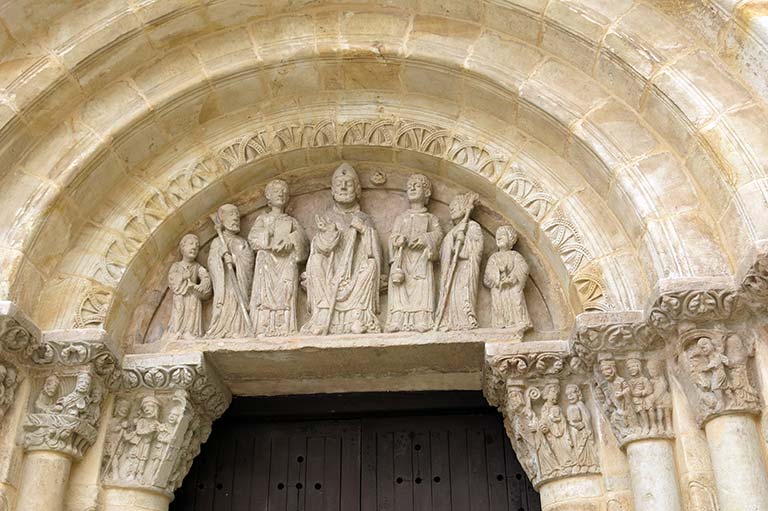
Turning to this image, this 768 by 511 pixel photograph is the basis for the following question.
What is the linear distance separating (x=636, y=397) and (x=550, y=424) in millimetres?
473

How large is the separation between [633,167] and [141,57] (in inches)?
110

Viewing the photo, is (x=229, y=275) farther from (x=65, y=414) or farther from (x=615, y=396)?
(x=615, y=396)

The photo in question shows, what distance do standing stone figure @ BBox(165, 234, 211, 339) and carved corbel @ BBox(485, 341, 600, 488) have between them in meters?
1.68

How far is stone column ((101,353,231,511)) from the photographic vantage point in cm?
459

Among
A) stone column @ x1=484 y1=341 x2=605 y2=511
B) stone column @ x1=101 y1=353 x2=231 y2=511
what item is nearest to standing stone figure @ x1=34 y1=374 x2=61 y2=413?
stone column @ x1=101 y1=353 x2=231 y2=511

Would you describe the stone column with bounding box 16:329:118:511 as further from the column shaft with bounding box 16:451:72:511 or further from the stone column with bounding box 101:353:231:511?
the stone column with bounding box 101:353:231:511

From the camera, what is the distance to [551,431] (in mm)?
4465

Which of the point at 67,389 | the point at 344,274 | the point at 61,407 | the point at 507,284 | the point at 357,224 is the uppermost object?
the point at 357,224

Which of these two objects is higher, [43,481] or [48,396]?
[48,396]

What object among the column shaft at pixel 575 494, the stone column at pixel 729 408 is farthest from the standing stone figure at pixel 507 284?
the stone column at pixel 729 408

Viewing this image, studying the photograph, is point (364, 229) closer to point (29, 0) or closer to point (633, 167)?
point (633, 167)

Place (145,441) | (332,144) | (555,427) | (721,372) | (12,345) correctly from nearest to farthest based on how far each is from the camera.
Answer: (721,372) → (12,345) → (555,427) → (145,441) → (332,144)

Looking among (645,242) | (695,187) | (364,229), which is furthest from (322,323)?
(695,187)

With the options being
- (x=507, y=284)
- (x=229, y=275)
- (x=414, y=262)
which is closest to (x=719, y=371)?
(x=507, y=284)
